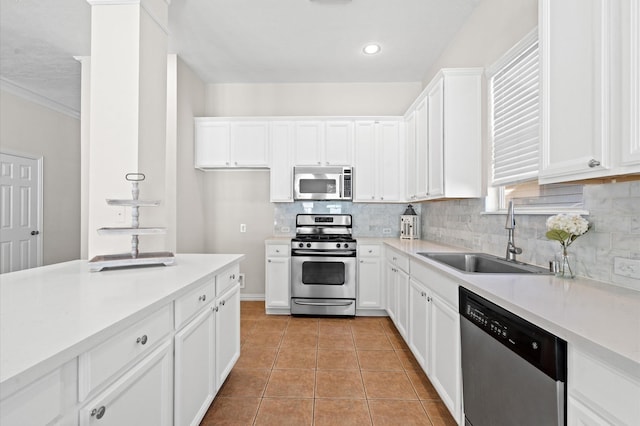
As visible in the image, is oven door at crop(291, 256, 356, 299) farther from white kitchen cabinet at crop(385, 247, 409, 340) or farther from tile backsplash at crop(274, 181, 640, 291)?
tile backsplash at crop(274, 181, 640, 291)

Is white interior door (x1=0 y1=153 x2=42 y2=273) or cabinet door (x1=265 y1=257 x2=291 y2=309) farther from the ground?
white interior door (x1=0 y1=153 x2=42 y2=273)

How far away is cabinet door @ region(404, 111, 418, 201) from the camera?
Result: 11.5 feet

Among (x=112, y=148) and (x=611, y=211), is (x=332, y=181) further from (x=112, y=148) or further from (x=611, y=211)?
(x=611, y=211)

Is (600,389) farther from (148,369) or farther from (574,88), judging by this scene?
(148,369)

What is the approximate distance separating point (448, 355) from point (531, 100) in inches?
62.4

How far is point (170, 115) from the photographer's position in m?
3.50

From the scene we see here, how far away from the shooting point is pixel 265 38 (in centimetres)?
318

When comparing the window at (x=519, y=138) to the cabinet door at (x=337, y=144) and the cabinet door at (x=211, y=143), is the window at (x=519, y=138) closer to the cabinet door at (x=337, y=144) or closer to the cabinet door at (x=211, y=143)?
the cabinet door at (x=337, y=144)

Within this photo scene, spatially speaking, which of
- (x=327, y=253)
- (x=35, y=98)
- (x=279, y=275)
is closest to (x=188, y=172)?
(x=279, y=275)

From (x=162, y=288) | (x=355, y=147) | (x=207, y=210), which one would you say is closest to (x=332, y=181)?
(x=355, y=147)

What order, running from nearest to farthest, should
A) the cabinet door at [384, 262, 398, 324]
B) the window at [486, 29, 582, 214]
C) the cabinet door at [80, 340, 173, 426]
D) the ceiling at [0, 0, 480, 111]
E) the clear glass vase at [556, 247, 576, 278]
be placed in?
the cabinet door at [80, 340, 173, 426], the clear glass vase at [556, 247, 576, 278], the window at [486, 29, 582, 214], the ceiling at [0, 0, 480, 111], the cabinet door at [384, 262, 398, 324]

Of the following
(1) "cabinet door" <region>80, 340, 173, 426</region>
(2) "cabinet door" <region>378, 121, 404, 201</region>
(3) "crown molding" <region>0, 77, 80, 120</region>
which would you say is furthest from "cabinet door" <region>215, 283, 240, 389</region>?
(3) "crown molding" <region>0, 77, 80, 120</region>

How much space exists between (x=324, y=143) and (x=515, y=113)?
7.25ft

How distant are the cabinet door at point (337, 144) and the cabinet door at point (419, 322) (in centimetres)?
184
